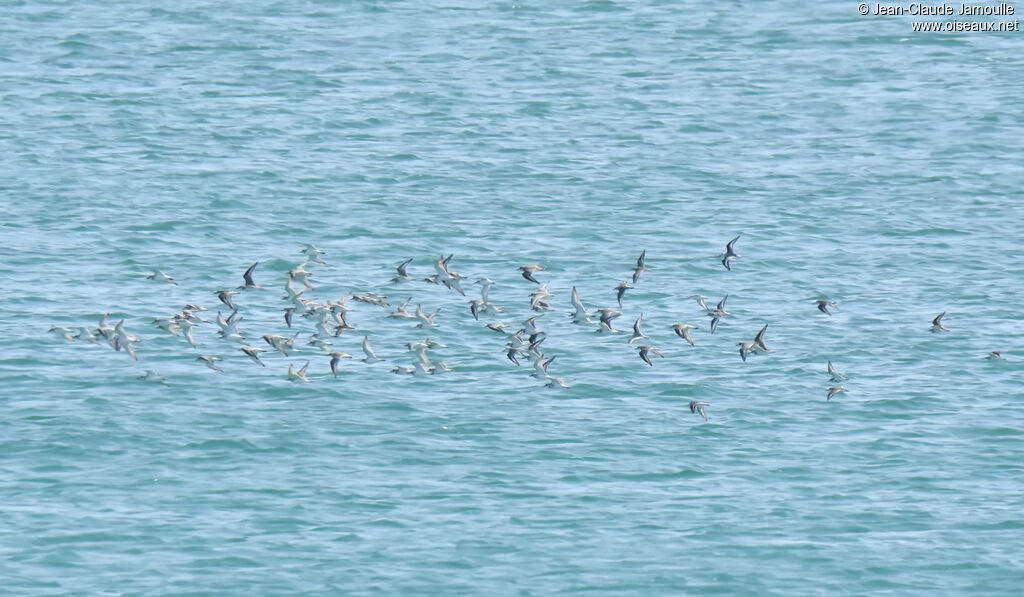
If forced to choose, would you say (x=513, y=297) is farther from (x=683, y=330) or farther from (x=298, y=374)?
(x=298, y=374)

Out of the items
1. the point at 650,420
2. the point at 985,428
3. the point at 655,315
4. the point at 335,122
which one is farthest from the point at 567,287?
the point at 335,122

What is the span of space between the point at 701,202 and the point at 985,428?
967 inches

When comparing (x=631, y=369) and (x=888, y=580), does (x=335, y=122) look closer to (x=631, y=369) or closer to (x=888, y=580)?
(x=631, y=369)

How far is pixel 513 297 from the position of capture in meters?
59.0

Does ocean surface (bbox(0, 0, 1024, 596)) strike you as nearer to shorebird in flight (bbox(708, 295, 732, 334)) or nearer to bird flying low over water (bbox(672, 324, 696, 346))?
shorebird in flight (bbox(708, 295, 732, 334))

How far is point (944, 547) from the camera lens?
41219 mm

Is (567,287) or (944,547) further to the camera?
(567,287)

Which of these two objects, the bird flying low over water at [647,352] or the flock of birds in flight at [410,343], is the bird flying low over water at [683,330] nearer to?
the flock of birds in flight at [410,343]

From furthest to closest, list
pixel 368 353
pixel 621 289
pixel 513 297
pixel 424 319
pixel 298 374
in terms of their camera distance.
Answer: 1. pixel 513 297
2. pixel 424 319
3. pixel 368 353
4. pixel 621 289
5. pixel 298 374

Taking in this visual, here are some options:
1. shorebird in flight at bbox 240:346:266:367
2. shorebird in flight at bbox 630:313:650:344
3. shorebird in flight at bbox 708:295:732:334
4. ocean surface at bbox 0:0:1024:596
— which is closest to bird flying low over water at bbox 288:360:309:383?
ocean surface at bbox 0:0:1024:596

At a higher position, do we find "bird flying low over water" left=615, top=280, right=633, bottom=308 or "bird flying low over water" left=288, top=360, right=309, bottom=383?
"bird flying low over water" left=615, top=280, right=633, bottom=308

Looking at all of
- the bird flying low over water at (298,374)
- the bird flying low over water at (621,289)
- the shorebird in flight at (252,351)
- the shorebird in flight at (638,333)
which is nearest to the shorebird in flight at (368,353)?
the bird flying low over water at (298,374)

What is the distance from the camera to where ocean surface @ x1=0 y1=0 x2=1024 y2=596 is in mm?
41469

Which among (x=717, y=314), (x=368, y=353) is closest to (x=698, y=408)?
(x=717, y=314)
